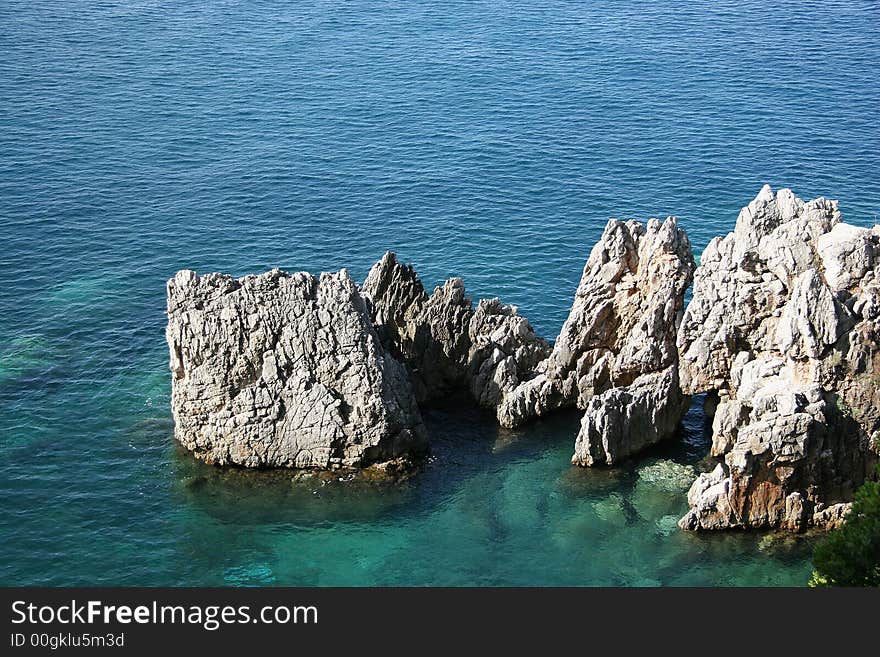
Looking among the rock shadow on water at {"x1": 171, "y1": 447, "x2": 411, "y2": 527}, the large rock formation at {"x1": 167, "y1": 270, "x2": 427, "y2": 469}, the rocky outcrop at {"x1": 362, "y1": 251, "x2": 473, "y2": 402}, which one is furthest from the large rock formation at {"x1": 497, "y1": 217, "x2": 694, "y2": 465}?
the rock shadow on water at {"x1": 171, "y1": 447, "x2": 411, "y2": 527}

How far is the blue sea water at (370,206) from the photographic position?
75.2 m

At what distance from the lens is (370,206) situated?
131 m

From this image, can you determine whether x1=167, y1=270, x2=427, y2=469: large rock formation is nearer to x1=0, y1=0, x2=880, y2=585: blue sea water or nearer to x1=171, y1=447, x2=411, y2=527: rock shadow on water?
x1=171, y1=447, x2=411, y2=527: rock shadow on water

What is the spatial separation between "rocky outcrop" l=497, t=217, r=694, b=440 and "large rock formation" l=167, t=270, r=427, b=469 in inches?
432

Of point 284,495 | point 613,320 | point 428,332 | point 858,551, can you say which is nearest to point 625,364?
point 613,320

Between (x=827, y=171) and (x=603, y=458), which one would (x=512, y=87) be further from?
(x=603, y=458)

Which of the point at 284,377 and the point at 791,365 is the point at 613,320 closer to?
the point at 791,365

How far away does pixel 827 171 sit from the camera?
135 metres

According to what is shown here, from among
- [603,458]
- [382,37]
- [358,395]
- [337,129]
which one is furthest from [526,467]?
[382,37]

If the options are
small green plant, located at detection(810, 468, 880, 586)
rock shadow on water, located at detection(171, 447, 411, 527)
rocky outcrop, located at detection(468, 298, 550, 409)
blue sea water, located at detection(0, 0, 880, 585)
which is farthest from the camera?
rocky outcrop, located at detection(468, 298, 550, 409)

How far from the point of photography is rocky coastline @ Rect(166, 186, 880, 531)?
2926 inches

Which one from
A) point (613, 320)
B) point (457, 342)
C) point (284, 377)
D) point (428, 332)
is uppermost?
point (613, 320)

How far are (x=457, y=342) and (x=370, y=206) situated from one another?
43.7m

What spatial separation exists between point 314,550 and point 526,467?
1754 centimetres
